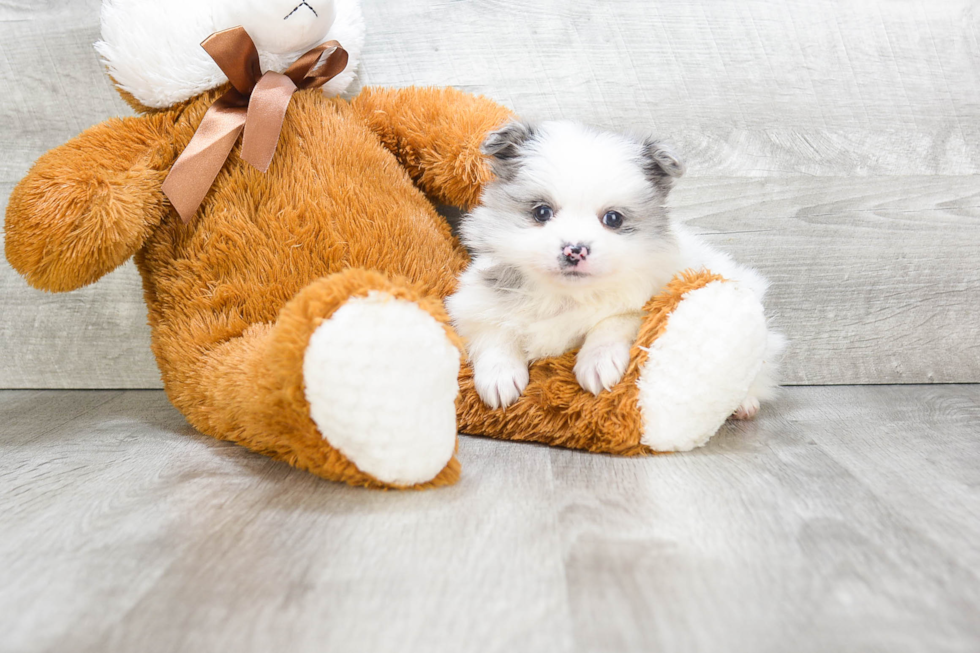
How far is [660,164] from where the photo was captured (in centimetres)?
130

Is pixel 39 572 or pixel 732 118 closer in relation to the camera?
pixel 39 572

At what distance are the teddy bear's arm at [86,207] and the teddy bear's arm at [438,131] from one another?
46cm

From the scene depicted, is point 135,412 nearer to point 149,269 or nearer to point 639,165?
point 149,269

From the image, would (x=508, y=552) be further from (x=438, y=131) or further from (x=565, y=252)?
(x=438, y=131)

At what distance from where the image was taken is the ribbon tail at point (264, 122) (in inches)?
52.1

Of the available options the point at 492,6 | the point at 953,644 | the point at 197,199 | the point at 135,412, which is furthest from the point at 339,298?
the point at 492,6

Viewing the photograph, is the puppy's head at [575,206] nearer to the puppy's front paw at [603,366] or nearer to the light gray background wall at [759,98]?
the puppy's front paw at [603,366]

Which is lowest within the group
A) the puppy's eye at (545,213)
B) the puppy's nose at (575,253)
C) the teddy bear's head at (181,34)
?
the puppy's nose at (575,253)

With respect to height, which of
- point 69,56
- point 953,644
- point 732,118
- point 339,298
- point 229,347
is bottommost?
point 953,644

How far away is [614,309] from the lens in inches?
51.7

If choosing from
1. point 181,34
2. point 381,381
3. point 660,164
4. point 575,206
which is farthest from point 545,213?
point 181,34

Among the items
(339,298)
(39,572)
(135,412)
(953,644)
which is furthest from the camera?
(135,412)

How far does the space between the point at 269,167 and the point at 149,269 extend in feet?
1.03

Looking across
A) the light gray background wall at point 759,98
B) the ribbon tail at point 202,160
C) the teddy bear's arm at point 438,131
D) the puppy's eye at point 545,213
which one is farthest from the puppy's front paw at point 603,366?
the ribbon tail at point 202,160
